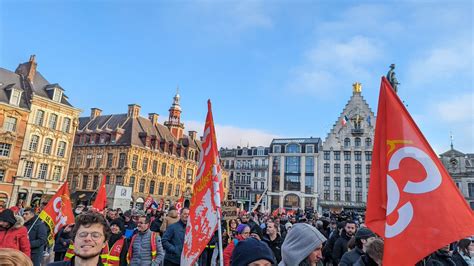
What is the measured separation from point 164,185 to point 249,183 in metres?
22.7

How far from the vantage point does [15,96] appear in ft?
101

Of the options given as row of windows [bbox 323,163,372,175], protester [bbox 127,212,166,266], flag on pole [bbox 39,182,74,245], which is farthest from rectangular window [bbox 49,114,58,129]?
row of windows [bbox 323,163,372,175]

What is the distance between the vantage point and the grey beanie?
2.95 m

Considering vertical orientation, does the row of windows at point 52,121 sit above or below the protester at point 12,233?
above

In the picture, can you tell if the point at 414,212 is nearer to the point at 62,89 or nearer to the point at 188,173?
the point at 62,89

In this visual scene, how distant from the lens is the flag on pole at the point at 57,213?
8.15 metres

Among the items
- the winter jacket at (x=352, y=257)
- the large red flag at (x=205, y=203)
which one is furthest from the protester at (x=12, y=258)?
the winter jacket at (x=352, y=257)

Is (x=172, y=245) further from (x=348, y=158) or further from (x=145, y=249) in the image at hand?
(x=348, y=158)

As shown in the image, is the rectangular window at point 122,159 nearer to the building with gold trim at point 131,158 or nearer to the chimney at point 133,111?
the building with gold trim at point 131,158

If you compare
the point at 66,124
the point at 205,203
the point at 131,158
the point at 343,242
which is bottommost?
the point at 343,242

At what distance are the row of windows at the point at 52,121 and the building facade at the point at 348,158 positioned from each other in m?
39.5

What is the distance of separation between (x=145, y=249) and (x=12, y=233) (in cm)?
238

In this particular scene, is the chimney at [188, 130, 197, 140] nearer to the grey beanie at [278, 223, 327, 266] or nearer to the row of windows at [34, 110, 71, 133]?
the row of windows at [34, 110, 71, 133]

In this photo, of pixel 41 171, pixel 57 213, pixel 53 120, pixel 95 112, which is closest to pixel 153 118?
pixel 95 112
